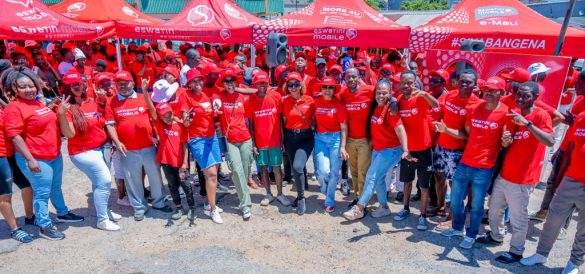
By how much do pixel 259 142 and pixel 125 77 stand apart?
179cm

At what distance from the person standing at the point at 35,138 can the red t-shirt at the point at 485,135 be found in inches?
175

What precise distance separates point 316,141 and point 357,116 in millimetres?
642

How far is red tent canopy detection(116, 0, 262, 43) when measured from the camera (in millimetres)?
7891

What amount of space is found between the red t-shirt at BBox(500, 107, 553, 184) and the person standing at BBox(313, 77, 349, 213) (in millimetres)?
1821

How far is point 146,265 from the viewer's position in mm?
4012

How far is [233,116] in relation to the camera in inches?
194

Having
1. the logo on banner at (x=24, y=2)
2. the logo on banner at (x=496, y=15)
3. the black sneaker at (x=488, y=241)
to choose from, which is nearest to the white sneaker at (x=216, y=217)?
the black sneaker at (x=488, y=241)

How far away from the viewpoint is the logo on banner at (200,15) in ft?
27.0

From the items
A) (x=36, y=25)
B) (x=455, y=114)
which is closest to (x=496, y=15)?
(x=455, y=114)

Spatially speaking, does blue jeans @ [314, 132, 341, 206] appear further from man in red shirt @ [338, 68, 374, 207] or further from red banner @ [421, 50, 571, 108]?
red banner @ [421, 50, 571, 108]

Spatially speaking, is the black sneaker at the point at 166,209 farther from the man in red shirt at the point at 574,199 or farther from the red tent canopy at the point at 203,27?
the man in red shirt at the point at 574,199

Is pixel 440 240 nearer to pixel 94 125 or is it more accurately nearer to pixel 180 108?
pixel 180 108

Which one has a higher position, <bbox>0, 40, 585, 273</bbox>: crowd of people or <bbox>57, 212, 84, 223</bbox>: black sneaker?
<bbox>0, 40, 585, 273</bbox>: crowd of people

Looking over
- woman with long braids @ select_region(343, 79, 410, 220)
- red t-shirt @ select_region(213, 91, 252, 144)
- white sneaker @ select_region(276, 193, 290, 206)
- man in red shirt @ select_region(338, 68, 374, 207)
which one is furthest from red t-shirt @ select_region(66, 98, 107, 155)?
woman with long braids @ select_region(343, 79, 410, 220)
